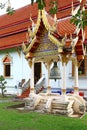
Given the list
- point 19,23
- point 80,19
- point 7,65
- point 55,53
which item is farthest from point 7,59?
point 80,19

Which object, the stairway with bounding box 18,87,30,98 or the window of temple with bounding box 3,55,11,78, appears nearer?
the stairway with bounding box 18,87,30,98

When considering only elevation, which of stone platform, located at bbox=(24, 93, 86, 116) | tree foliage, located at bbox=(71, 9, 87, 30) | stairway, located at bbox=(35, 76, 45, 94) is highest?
tree foliage, located at bbox=(71, 9, 87, 30)

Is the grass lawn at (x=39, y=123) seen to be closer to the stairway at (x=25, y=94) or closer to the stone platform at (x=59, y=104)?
the stone platform at (x=59, y=104)

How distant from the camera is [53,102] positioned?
9109 mm

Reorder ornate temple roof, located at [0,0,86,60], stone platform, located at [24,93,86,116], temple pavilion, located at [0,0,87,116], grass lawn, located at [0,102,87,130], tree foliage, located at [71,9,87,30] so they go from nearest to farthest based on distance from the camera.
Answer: tree foliage, located at [71,9,87,30] < grass lawn, located at [0,102,87,130] < stone platform, located at [24,93,86,116] < temple pavilion, located at [0,0,87,116] < ornate temple roof, located at [0,0,86,60]

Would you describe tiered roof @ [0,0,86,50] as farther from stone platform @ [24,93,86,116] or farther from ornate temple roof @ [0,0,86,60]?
stone platform @ [24,93,86,116]

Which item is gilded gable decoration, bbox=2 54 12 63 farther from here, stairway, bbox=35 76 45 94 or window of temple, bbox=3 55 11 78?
stairway, bbox=35 76 45 94

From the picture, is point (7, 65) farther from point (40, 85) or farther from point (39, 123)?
point (39, 123)

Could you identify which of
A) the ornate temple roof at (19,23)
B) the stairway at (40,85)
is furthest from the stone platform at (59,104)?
the ornate temple roof at (19,23)

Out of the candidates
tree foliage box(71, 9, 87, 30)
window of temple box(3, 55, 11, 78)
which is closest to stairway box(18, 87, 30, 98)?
window of temple box(3, 55, 11, 78)

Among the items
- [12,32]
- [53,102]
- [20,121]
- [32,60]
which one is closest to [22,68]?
[12,32]

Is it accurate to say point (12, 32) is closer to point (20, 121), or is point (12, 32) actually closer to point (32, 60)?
point (32, 60)

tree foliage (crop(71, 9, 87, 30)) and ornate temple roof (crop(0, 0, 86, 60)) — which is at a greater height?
ornate temple roof (crop(0, 0, 86, 60))

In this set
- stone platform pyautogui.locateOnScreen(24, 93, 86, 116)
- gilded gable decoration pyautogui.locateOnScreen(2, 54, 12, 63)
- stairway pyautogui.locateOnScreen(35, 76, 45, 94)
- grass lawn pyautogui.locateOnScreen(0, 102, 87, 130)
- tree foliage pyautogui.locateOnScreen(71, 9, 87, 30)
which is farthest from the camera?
gilded gable decoration pyautogui.locateOnScreen(2, 54, 12, 63)
